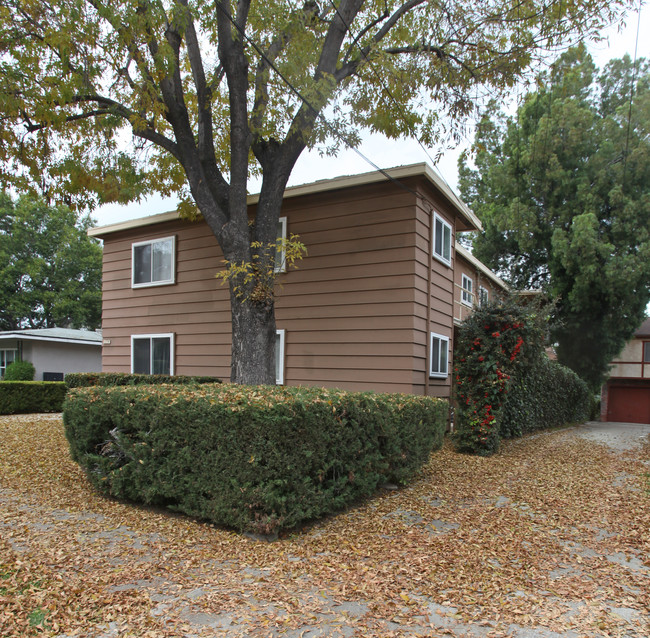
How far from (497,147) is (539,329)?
49.3ft

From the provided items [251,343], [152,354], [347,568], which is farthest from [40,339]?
[347,568]

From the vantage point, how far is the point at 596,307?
18438 millimetres

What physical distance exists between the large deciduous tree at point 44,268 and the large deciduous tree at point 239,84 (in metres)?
28.5

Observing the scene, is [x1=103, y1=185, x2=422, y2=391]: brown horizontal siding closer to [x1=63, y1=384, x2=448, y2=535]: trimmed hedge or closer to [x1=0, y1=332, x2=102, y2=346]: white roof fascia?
[x1=63, y1=384, x2=448, y2=535]: trimmed hedge

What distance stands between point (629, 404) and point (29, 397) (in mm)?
27438

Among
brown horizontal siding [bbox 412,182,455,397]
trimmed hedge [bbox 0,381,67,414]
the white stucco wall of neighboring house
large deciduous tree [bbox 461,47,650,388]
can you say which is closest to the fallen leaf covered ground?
brown horizontal siding [bbox 412,182,455,397]

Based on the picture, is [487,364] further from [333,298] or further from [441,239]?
[333,298]

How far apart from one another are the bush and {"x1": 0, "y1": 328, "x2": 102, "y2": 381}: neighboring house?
0.88 metres

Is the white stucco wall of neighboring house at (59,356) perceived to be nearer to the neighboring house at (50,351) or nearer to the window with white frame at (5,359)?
the neighboring house at (50,351)

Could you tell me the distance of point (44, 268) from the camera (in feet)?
115

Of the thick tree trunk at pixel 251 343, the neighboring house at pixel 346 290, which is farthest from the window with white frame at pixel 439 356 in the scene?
the thick tree trunk at pixel 251 343

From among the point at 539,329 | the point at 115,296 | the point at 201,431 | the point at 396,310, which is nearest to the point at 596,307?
the point at 539,329

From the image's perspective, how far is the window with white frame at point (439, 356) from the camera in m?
9.75

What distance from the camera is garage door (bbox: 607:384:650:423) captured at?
27.0 m
